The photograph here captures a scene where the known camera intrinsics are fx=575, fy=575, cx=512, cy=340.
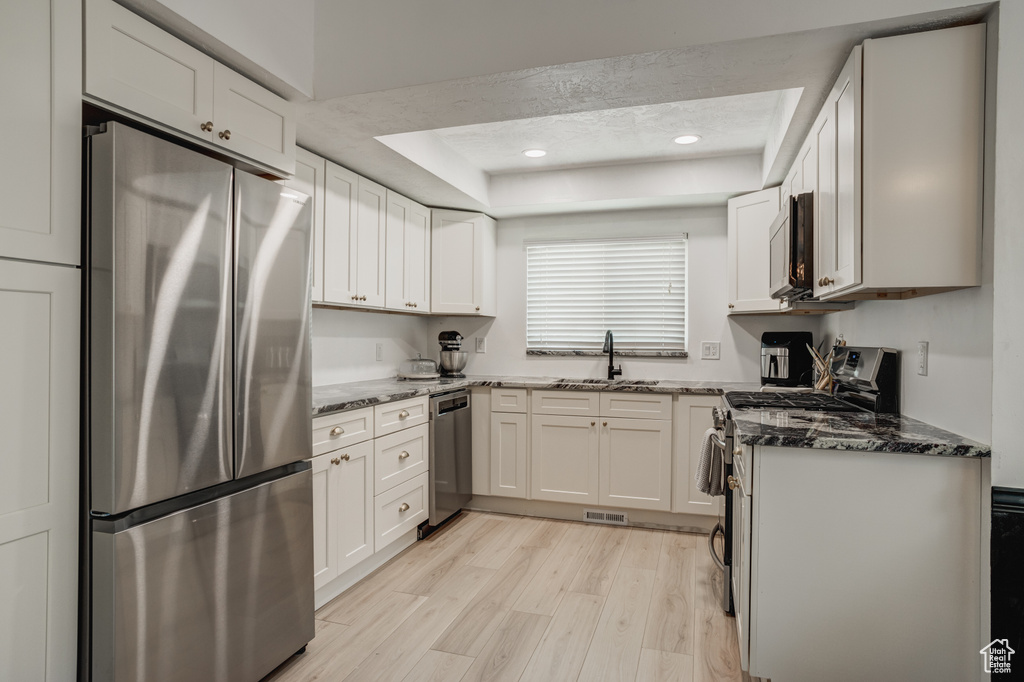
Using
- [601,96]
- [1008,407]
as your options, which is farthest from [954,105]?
[601,96]

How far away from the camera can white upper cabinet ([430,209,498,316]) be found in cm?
417

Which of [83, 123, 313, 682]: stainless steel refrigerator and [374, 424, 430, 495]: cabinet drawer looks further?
[374, 424, 430, 495]: cabinet drawer

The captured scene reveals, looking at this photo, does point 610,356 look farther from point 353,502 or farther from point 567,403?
point 353,502

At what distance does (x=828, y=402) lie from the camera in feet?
8.16

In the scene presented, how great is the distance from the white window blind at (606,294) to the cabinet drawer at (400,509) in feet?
5.16

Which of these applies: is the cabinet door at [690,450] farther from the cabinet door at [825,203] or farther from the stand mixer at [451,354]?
the stand mixer at [451,354]

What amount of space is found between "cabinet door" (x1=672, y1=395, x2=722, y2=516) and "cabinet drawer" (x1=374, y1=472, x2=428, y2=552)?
157 centimetres

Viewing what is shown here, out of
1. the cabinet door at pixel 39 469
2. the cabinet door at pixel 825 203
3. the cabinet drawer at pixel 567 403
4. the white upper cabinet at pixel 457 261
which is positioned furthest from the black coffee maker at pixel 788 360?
the cabinet door at pixel 39 469

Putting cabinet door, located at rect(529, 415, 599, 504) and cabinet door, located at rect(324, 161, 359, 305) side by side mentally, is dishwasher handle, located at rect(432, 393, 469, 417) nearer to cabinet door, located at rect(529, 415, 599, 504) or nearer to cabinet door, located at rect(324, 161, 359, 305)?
A: cabinet door, located at rect(529, 415, 599, 504)

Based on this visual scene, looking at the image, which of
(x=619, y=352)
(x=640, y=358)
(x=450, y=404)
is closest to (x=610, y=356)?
(x=619, y=352)

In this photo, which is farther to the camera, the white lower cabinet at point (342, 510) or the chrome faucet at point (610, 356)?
the chrome faucet at point (610, 356)

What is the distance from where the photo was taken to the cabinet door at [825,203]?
2053 millimetres

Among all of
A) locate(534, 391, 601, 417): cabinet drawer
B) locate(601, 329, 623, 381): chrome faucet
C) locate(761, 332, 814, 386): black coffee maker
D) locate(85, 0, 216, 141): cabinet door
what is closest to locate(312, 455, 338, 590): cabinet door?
locate(85, 0, 216, 141): cabinet door

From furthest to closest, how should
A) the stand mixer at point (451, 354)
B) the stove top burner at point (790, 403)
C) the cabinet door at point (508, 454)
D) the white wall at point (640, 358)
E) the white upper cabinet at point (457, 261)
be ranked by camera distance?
1. the stand mixer at point (451, 354)
2. the white upper cabinet at point (457, 261)
3. the white wall at point (640, 358)
4. the cabinet door at point (508, 454)
5. the stove top burner at point (790, 403)
